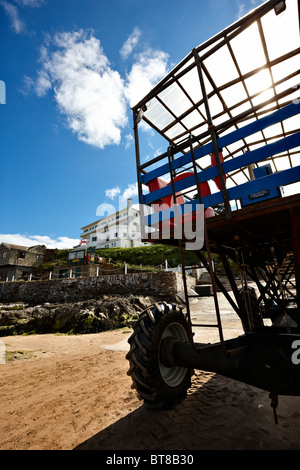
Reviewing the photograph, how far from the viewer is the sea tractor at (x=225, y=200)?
101 inches

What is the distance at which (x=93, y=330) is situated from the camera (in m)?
11.4

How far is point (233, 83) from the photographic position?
4.31 m

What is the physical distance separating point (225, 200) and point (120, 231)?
166 feet

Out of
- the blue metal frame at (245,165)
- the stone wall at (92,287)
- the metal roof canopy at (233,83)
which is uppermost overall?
the metal roof canopy at (233,83)

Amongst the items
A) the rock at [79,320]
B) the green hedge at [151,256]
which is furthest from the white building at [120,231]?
the rock at [79,320]

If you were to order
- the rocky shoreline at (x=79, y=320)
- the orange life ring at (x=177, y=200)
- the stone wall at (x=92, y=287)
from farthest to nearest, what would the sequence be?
the stone wall at (x=92, y=287)
the rocky shoreline at (x=79, y=320)
the orange life ring at (x=177, y=200)

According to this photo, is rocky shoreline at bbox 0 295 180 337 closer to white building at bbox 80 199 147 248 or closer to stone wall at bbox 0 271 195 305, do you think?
stone wall at bbox 0 271 195 305

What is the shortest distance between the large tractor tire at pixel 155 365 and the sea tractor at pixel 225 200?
1 cm

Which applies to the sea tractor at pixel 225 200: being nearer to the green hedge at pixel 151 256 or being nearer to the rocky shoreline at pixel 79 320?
the rocky shoreline at pixel 79 320

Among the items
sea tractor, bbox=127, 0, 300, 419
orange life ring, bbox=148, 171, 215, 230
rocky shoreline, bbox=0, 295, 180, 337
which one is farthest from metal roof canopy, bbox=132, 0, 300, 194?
rocky shoreline, bbox=0, 295, 180, 337

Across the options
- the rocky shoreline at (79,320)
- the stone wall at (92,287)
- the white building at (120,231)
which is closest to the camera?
the rocky shoreline at (79,320)

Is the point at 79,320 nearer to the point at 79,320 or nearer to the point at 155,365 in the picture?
the point at 79,320

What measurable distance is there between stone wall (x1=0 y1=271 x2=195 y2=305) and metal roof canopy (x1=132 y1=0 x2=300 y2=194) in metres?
12.8

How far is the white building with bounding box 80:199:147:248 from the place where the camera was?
49750 millimetres
